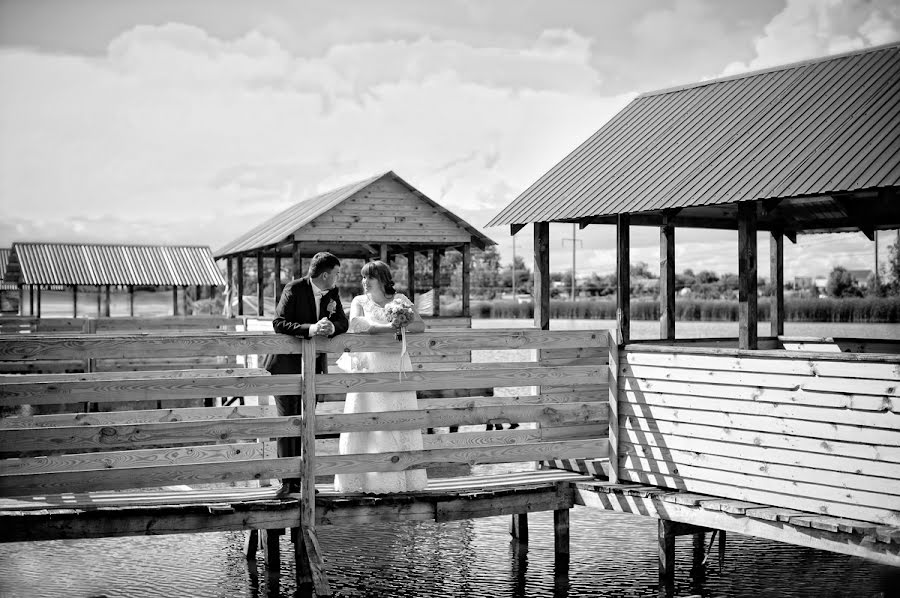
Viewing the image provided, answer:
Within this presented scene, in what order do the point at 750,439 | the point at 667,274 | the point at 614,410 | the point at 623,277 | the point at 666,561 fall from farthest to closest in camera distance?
1. the point at 667,274
2. the point at 623,277
3. the point at 614,410
4. the point at 666,561
5. the point at 750,439

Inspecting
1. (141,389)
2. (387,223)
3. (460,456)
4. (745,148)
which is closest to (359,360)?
(460,456)

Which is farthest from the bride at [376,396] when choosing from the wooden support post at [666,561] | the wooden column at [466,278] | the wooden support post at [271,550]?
the wooden column at [466,278]

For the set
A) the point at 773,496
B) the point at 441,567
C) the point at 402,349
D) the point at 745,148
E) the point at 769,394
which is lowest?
the point at 441,567

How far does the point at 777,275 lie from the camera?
12773 mm

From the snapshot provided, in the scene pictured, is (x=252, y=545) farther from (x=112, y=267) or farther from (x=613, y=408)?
(x=112, y=267)

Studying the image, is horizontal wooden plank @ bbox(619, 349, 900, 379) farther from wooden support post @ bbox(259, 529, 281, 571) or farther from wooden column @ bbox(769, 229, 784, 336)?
wooden support post @ bbox(259, 529, 281, 571)

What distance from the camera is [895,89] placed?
31.3 ft

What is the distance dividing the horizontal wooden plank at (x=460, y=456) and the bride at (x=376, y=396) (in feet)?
0.35

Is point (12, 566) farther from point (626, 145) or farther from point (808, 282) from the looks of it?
point (808, 282)

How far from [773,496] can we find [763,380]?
3.19 feet

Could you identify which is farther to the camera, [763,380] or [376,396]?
[376,396]

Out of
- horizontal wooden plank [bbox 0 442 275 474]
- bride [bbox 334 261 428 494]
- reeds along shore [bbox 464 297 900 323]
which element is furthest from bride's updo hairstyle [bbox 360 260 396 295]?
reeds along shore [bbox 464 297 900 323]

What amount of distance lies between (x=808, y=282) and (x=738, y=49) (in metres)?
53.8

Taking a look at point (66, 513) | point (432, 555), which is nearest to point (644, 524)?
point (432, 555)
